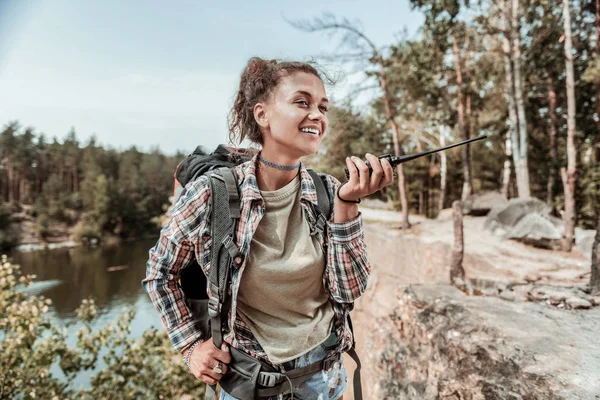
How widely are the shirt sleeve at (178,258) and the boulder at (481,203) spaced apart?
1349cm

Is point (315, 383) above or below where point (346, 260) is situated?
below

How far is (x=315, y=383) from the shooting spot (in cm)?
146

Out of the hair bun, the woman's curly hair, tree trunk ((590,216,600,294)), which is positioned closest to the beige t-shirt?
the woman's curly hair

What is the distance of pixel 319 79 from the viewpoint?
1510 millimetres

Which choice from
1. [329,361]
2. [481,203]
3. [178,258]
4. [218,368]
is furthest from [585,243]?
[178,258]

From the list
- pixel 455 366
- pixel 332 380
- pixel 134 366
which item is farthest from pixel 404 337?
pixel 134 366

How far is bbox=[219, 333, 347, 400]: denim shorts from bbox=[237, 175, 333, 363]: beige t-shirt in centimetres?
7

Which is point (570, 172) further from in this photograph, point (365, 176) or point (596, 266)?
point (365, 176)

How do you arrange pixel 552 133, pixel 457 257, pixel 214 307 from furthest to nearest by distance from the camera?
pixel 552 133 → pixel 457 257 → pixel 214 307

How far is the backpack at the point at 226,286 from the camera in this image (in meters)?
1.30

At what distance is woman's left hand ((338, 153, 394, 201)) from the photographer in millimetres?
1208

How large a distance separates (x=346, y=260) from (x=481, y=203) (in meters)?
13.3

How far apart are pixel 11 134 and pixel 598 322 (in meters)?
59.1

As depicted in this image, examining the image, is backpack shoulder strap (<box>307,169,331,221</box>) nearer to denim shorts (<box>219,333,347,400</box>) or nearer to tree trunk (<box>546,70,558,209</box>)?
denim shorts (<box>219,333,347,400</box>)
